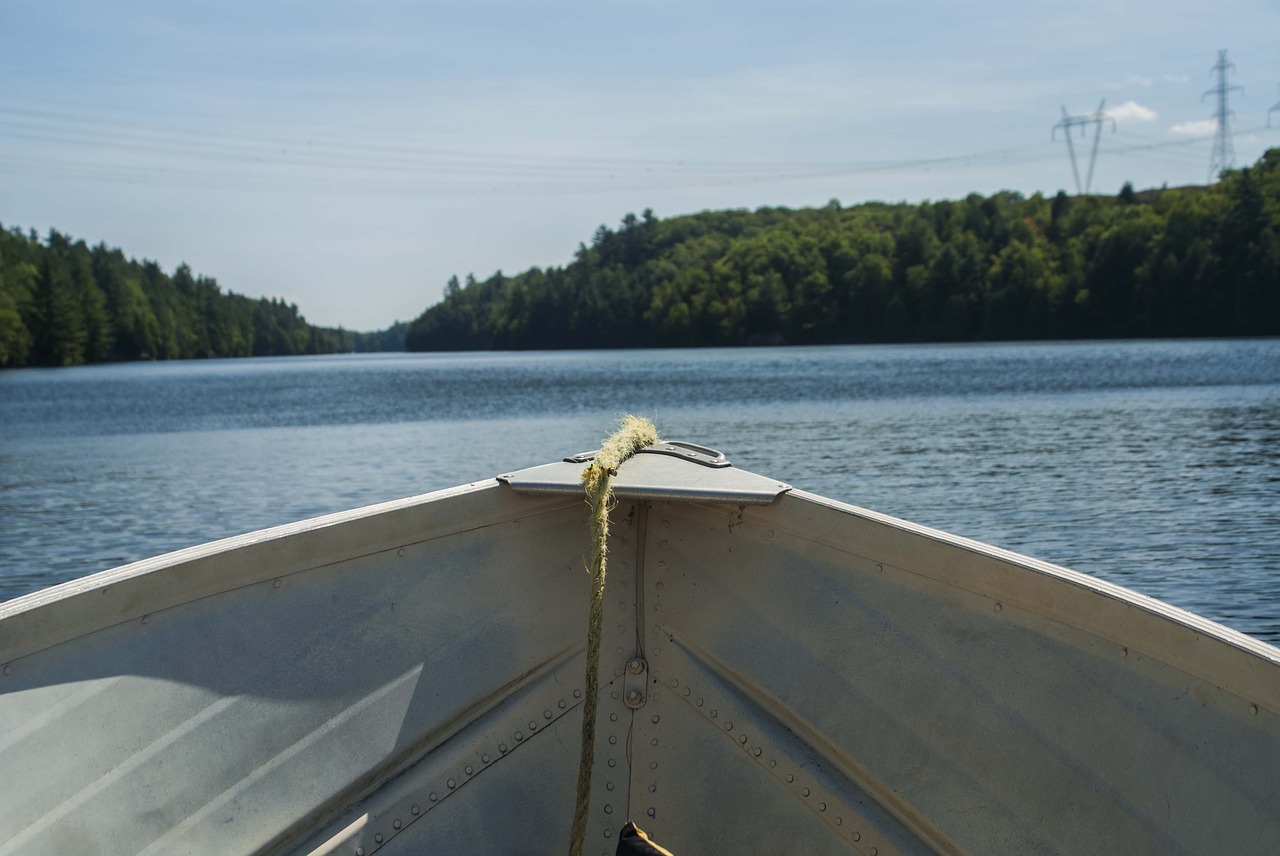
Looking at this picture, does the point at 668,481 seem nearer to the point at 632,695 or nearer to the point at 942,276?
the point at 632,695

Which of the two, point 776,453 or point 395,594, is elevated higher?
point 395,594

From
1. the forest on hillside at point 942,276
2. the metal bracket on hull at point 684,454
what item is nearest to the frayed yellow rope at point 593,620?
the metal bracket on hull at point 684,454

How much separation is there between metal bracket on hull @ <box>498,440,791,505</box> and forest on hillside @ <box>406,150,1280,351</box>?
102925mm

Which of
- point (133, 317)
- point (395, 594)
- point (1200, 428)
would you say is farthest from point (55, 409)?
point (133, 317)

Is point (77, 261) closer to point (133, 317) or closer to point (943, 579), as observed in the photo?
point (133, 317)

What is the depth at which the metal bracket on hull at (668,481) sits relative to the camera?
3.63 meters

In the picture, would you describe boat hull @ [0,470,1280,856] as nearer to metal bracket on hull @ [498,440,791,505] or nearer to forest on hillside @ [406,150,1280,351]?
metal bracket on hull @ [498,440,791,505]

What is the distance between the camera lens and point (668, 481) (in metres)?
3.79

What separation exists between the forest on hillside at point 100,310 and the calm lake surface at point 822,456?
2636 inches

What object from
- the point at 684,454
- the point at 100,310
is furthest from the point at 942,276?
the point at 684,454

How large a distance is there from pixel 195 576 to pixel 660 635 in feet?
5.37

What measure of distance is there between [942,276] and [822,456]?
10436 centimetres

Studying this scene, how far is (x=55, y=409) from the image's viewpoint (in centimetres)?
4450

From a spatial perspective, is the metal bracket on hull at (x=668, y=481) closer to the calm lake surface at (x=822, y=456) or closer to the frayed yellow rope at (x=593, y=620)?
the frayed yellow rope at (x=593, y=620)
